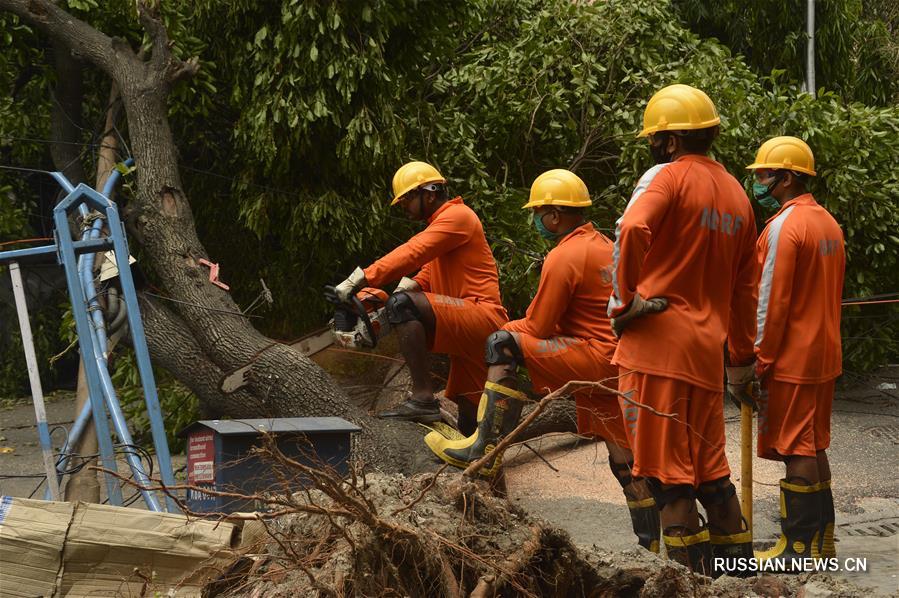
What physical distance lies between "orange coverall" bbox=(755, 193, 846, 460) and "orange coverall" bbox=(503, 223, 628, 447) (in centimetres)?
70

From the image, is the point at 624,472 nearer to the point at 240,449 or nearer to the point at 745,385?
the point at 745,385

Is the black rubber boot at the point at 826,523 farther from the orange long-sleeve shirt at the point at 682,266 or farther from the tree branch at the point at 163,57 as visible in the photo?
the tree branch at the point at 163,57

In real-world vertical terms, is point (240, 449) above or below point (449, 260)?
below

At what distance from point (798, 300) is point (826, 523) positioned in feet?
3.25

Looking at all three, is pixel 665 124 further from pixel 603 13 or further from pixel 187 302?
pixel 603 13

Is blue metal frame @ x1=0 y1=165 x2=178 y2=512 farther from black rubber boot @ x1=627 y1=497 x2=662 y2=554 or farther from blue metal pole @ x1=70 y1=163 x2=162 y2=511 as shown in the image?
black rubber boot @ x1=627 y1=497 x2=662 y2=554

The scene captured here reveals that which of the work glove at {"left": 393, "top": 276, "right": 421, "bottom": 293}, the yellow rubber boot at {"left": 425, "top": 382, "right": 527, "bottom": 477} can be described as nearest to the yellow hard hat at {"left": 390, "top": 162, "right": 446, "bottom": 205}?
the work glove at {"left": 393, "top": 276, "right": 421, "bottom": 293}

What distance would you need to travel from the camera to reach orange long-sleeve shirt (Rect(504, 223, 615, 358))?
5066mm

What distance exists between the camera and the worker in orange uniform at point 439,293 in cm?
582

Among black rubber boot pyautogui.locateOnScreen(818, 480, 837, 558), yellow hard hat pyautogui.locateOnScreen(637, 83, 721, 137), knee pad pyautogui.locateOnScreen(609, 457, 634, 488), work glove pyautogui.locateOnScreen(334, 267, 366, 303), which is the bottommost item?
black rubber boot pyautogui.locateOnScreen(818, 480, 837, 558)

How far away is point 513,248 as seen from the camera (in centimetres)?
850

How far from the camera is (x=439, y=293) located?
6.21 metres

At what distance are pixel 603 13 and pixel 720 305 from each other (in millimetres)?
5636

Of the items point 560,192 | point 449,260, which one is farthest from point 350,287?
point 560,192
